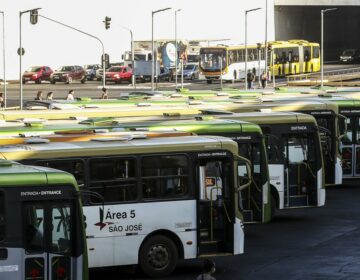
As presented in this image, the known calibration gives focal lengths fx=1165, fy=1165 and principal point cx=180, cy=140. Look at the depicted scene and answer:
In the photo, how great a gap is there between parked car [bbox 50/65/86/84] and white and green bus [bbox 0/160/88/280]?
243 feet

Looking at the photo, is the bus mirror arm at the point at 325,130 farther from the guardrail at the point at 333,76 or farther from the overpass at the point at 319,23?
the overpass at the point at 319,23

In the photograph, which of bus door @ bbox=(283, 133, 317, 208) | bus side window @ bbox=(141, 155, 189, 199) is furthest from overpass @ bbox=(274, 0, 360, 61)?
bus side window @ bbox=(141, 155, 189, 199)

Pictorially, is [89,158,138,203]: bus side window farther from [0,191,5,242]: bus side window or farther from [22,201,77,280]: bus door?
[0,191,5,242]: bus side window

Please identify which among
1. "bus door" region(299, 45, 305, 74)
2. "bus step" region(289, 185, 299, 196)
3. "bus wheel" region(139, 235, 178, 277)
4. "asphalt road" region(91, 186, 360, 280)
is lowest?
"asphalt road" region(91, 186, 360, 280)

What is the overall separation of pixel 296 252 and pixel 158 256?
3818 millimetres

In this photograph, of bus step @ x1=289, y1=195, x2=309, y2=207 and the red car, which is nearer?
bus step @ x1=289, y1=195, x2=309, y2=207

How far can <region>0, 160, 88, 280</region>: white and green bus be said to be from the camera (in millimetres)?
15578

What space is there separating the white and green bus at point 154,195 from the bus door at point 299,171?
633 cm

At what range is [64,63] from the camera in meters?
96.9

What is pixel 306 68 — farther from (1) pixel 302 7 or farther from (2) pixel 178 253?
(2) pixel 178 253

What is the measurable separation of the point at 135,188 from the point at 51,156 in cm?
158

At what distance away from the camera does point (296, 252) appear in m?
22.9

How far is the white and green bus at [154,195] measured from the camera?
1942 cm

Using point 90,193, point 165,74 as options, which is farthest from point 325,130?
point 165,74
